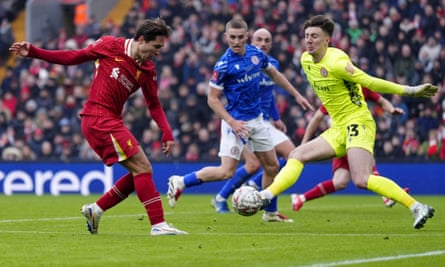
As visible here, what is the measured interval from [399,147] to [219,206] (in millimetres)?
7851

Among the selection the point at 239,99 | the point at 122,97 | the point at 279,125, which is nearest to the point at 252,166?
the point at 279,125

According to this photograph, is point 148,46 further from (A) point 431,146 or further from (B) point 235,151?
(A) point 431,146

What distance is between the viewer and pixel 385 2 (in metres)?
25.5

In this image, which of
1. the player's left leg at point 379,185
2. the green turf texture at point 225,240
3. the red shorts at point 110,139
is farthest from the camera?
the player's left leg at point 379,185

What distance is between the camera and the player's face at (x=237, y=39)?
45.3ft

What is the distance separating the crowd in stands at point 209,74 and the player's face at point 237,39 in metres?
9.89

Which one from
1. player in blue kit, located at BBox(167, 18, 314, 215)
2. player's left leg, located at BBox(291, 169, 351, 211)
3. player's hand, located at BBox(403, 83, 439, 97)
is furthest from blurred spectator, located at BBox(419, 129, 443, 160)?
player's hand, located at BBox(403, 83, 439, 97)

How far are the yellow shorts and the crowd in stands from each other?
10913 mm

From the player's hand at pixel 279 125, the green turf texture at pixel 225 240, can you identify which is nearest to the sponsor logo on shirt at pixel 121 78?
the green turf texture at pixel 225 240

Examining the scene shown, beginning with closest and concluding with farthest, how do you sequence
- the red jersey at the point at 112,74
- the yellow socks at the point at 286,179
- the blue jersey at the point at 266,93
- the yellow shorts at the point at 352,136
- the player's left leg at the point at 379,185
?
1. the red jersey at the point at 112,74
2. the player's left leg at the point at 379,185
3. the yellow socks at the point at 286,179
4. the yellow shorts at the point at 352,136
5. the blue jersey at the point at 266,93

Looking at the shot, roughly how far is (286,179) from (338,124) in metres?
1.04

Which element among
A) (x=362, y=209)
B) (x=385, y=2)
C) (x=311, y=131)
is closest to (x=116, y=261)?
(x=311, y=131)

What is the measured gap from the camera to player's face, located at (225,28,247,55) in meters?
13.8

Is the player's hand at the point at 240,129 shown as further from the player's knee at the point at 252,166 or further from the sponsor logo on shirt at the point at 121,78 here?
the player's knee at the point at 252,166
